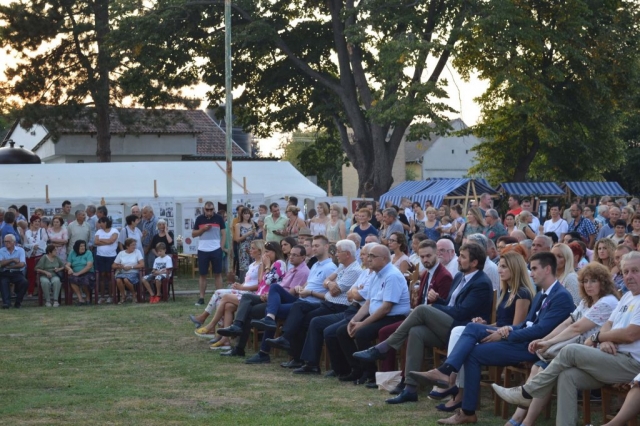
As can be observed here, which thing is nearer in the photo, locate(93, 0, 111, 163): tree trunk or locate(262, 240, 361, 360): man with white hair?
locate(262, 240, 361, 360): man with white hair

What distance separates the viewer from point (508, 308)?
8.28 meters

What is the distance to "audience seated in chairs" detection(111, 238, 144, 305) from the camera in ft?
59.9

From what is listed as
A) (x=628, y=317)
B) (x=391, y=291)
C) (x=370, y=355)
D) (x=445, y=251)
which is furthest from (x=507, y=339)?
(x=445, y=251)

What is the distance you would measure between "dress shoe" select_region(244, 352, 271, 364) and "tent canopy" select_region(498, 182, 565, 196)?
82.2 ft

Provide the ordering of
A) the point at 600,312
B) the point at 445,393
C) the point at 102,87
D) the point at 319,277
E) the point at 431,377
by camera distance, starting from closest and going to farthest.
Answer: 1. the point at 600,312
2. the point at 431,377
3. the point at 445,393
4. the point at 319,277
5. the point at 102,87

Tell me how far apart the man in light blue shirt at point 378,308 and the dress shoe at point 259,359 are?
1.68m

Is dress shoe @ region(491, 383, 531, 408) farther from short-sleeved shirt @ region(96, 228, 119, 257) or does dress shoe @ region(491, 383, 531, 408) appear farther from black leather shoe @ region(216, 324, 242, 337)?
short-sleeved shirt @ region(96, 228, 119, 257)

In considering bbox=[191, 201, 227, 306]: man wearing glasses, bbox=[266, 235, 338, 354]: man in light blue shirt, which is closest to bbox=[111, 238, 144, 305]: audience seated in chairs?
bbox=[191, 201, 227, 306]: man wearing glasses

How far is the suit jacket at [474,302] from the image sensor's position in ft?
28.6

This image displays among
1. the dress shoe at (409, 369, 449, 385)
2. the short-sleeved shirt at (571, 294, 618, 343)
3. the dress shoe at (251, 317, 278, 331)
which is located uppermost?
the short-sleeved shirt at (571, 294, 618, 343)

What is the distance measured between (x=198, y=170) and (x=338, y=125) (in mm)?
8013

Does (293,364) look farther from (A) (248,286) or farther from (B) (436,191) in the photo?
(B) (436,191)

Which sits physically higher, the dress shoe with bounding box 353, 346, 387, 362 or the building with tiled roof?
the building with tiled roof

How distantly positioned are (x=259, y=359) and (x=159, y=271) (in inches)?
286
